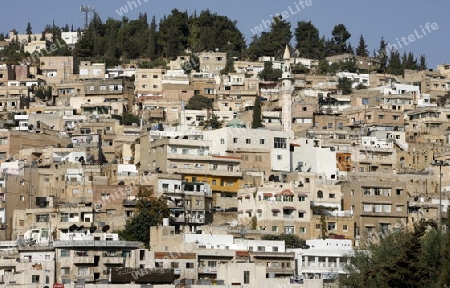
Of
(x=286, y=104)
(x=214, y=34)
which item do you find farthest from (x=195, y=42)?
(x=286, y=104)

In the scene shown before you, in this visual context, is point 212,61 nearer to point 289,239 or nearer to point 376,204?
point 376,204

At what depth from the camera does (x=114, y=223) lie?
219 feet

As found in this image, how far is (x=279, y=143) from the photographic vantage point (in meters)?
76.6

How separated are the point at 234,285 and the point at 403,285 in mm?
11142

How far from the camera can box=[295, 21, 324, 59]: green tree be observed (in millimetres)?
116125

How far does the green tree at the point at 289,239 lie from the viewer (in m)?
64.9

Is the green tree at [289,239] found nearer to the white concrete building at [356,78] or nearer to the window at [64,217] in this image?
the window at [64,217]

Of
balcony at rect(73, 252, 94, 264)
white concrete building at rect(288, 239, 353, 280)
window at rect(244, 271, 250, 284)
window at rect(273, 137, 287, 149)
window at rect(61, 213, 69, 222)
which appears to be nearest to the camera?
window at rect(244, 271, 250, 284)

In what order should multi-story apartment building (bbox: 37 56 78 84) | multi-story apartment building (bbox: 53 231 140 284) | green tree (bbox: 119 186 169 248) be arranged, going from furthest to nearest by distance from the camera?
multi-story apartment building (bbox: 37 56 78 84)
green tree (bbox: 119 186 169 248)
multi-story apartment building (bbox: 53 231 140 284)

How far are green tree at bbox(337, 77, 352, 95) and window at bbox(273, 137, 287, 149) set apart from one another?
999 inches

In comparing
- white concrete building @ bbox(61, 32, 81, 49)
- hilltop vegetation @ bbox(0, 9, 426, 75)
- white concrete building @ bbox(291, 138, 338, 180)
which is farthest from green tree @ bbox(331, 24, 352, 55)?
white concrete building @ bbox(291, 138, 338, 180)

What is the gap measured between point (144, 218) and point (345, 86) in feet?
132

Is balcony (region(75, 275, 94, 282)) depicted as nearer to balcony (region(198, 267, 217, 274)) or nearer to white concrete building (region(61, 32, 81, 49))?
balcony (region(198, 267, 217, 274))

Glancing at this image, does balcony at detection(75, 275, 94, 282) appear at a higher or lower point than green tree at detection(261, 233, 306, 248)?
lower
